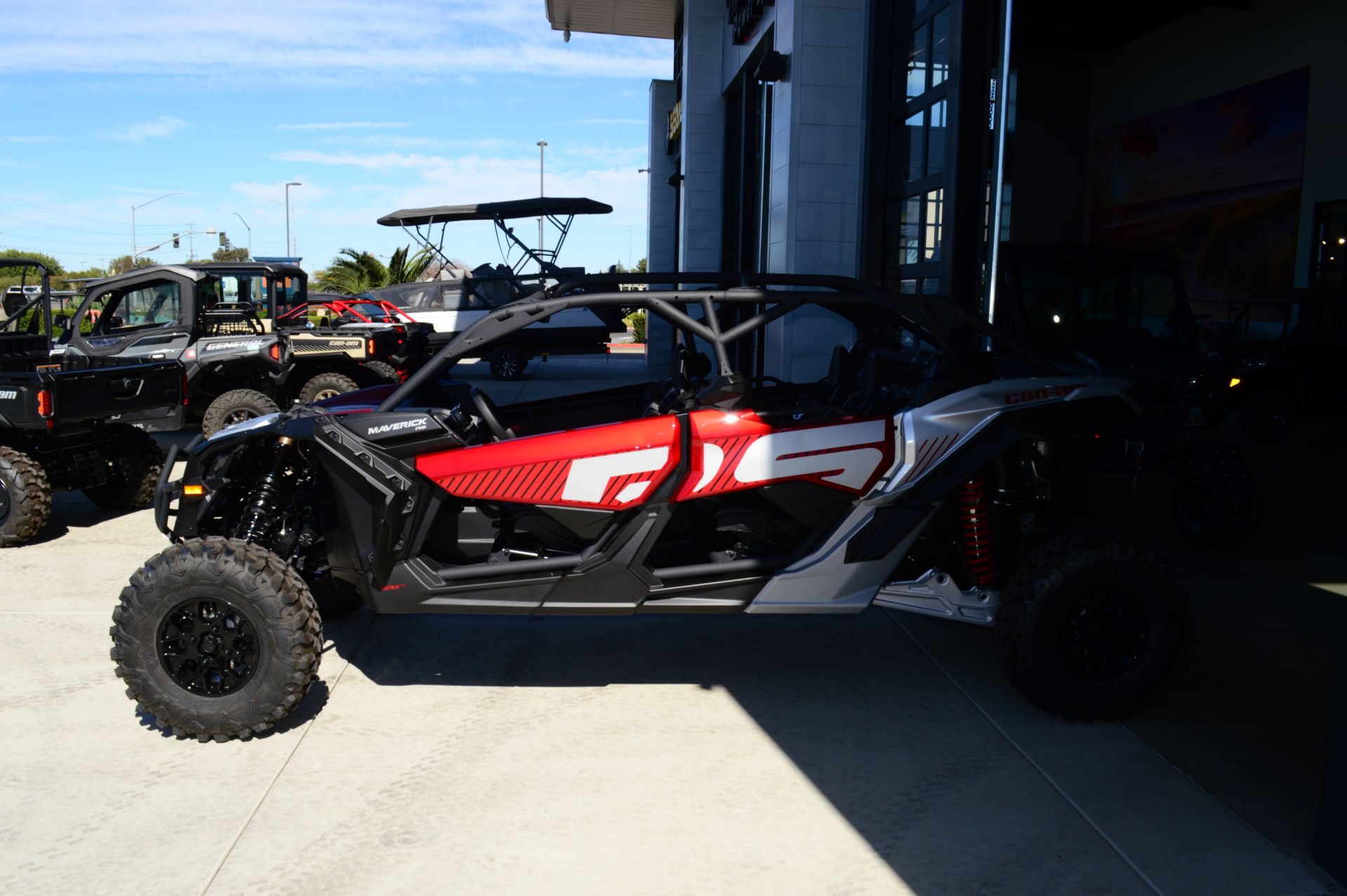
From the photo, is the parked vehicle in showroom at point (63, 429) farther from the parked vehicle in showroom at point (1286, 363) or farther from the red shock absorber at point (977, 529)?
the parked vehicle in showroom at point (1286, 363)

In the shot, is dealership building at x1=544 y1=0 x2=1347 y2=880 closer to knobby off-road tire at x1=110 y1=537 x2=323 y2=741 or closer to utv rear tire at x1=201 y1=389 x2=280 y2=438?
knobby off-road tire at x1=110 y1=537 x2=323 y2=741

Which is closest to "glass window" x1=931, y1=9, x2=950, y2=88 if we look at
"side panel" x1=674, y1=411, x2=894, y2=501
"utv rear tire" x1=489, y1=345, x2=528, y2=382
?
"side panel" x1=674, y1=411, x2=894, y2=501

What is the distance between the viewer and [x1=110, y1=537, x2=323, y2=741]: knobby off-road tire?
387 cm

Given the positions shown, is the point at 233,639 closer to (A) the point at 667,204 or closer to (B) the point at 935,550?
(B) the point at 935,550

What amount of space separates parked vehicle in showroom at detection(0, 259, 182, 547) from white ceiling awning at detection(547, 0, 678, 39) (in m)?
14.8

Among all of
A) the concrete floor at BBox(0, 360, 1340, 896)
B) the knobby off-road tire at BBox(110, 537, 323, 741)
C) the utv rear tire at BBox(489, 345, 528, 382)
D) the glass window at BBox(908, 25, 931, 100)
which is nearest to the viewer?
the concrete floor at BBox(0, 360, 1340, 896)

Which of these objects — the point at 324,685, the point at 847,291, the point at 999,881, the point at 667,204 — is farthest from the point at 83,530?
the point at 667,204

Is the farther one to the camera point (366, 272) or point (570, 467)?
point (366, 272)

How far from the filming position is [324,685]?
4.46 meters

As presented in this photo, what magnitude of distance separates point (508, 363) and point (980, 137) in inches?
480

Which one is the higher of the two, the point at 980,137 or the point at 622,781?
the point at 980,137

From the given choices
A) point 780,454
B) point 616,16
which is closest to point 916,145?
point 780,454

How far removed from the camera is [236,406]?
9945mm

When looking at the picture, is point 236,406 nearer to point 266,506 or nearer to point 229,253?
point 266,506
